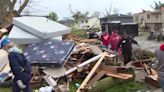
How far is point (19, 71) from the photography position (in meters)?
8.20

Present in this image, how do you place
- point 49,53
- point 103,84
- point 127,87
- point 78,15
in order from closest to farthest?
point 103,84 → point 127,87 → point 49,53 → point 78,15

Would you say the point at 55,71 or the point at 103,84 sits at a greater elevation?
the point at 55,71

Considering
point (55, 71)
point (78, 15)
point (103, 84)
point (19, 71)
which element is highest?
point (19, 71)

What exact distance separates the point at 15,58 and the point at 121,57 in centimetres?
1057

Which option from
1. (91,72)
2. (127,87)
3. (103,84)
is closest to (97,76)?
(91,72)

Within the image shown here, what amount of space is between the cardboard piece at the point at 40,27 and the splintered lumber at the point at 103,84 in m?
3.85

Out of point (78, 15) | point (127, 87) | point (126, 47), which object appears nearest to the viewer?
point (127, 87)

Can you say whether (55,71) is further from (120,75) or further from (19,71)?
(19,71)

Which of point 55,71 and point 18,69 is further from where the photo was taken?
point 55,71


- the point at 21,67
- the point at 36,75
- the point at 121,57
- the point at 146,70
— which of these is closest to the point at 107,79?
the point at 36,75

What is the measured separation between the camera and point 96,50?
50.0 ft

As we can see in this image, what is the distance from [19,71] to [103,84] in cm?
427

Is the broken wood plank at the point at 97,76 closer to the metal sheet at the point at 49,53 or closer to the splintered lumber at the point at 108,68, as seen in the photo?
the splintered lumber at the point at 108,68

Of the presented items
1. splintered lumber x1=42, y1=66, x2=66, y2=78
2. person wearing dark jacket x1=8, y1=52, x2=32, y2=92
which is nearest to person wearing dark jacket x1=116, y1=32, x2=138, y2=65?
splintered lumber x1=42, y1=66, x2=66, y2=78
